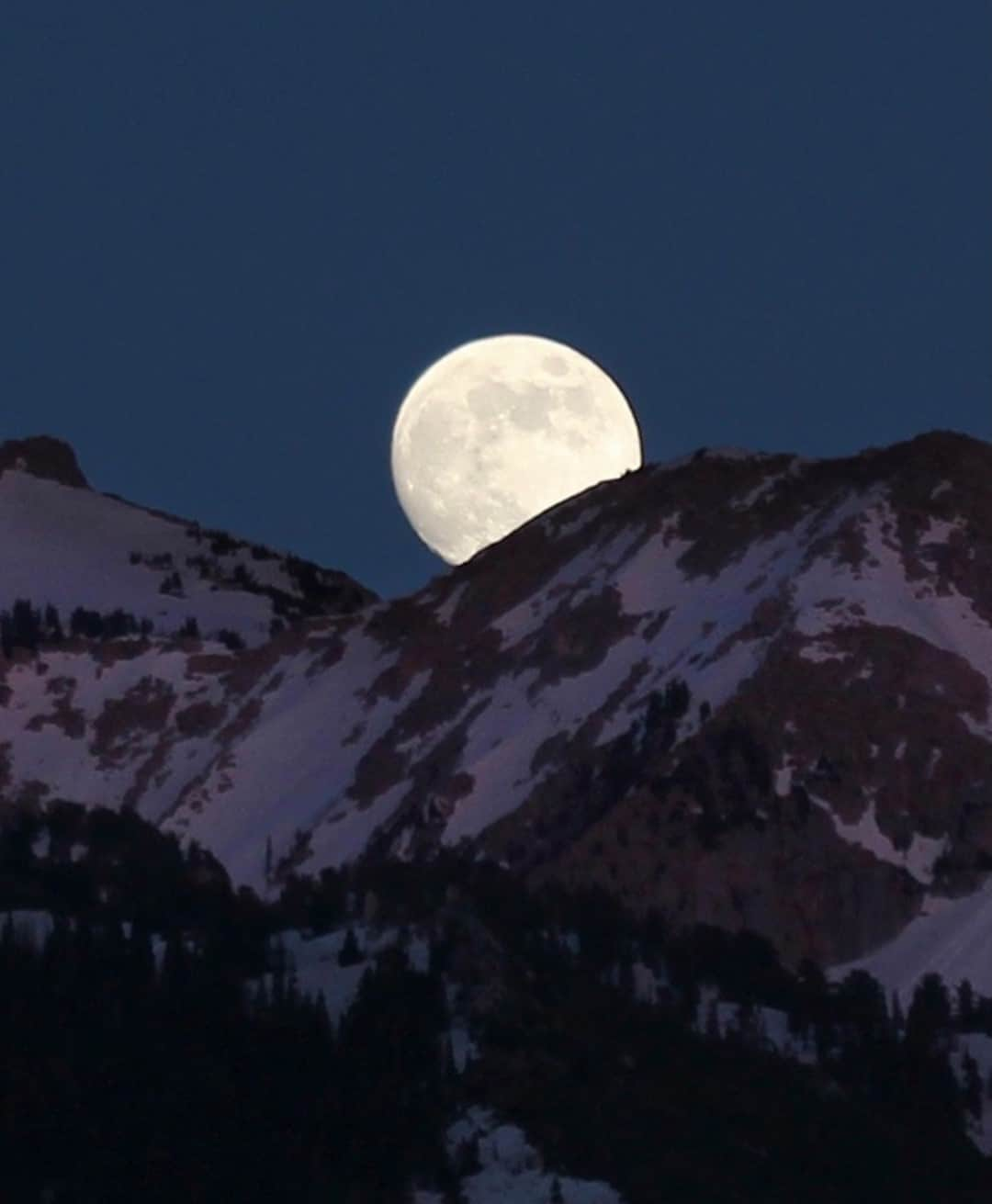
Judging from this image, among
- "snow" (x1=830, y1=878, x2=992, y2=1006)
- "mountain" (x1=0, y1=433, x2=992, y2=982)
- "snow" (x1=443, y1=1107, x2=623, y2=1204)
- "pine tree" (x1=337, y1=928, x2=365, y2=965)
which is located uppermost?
"mountain" (x1=0, y1=433, x2=992, y2=982)

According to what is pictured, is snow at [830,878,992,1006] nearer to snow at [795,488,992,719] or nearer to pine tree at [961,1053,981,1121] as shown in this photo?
snow at [795,488,992,719]

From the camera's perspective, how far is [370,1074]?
353 ft

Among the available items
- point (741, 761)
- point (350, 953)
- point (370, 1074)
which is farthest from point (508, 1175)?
point (741, 761)

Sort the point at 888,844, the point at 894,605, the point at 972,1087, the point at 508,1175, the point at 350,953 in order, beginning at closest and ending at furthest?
the point at 508,1175, the point at 350,953, the point at 972,1087, the point at 888,844, the point at 894,605

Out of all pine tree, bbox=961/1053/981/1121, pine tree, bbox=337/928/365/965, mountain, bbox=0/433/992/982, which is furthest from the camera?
mountain, bbox=0/433/992/982

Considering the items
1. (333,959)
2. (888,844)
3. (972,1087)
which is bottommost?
(972,1087)

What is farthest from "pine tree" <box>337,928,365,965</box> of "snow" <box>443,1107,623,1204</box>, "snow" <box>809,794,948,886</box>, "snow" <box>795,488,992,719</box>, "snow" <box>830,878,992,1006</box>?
"snow" <box>795,488,992,719</box>

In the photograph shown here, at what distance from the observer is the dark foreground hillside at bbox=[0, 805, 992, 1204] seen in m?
105

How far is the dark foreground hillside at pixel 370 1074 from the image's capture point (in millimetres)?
104562

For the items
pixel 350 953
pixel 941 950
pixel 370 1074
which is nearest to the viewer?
pixel 370 1074

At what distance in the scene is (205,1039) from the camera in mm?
109188

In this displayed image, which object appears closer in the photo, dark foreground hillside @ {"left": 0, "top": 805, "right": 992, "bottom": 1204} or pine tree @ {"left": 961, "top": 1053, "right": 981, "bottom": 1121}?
dark foreground hillside @ {"left": 0, "top": 805, "right": 992, "bottom": 1204}

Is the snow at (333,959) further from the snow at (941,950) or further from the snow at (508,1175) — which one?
the snow at (941,950)

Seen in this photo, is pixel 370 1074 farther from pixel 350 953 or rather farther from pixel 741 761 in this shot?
pixel 741 761
